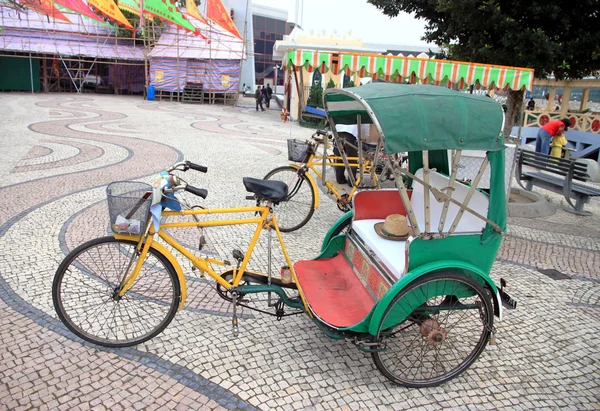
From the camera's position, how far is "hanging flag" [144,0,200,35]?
2161 centimetres

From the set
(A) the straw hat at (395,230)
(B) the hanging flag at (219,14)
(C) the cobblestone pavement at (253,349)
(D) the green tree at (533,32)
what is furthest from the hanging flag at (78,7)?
(A) the straw hat at (395,230)

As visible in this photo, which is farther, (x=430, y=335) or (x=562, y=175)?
(x=562, y=175)

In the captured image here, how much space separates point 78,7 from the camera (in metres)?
22.1

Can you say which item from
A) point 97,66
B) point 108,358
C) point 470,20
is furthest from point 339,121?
point 97,66

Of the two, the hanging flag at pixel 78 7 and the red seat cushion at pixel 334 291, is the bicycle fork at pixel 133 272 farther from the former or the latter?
the hanging flag at pixel 78 7

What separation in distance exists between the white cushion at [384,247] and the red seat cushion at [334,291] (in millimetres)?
296

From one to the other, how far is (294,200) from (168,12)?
20153 millimetres

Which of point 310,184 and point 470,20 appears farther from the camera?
point 470,20

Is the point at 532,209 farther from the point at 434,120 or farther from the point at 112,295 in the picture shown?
the point at 112,295

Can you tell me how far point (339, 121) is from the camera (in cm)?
399

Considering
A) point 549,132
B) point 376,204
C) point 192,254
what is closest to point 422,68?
point 376,204

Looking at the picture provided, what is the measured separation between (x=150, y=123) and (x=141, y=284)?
11702 mm

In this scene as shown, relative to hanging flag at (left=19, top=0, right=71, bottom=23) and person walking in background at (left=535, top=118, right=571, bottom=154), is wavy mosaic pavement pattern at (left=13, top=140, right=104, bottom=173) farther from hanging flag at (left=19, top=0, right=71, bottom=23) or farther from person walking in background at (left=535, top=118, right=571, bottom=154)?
hanging flag at (left=19, top=0, right=71, bottom=23)

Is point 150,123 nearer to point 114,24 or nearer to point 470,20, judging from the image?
point 470,20
